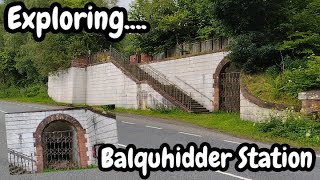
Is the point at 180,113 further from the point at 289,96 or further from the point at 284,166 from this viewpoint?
the point at 284,166

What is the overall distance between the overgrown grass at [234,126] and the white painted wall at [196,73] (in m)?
1.88

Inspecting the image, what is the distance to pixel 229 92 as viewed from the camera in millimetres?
21516

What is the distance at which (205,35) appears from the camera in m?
24.6

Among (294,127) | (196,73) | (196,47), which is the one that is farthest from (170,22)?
(294,127)

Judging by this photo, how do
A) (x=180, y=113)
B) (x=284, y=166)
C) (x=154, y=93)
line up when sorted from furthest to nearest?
(x=154, y=93) < (x=180, y=113) < (x=284, y=166)

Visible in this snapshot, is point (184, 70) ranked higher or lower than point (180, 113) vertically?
higher

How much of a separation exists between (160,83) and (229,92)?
5575 millimetres

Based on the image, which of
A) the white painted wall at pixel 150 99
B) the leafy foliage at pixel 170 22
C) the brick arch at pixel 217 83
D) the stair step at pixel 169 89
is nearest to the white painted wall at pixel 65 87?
the brick arch at pixel 217 83

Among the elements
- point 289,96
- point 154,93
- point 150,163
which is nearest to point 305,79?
point 289,96

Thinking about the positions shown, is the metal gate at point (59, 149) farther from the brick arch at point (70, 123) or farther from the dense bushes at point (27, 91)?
the dense bushes at point (27, 91)

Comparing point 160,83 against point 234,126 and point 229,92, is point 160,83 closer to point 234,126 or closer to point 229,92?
point 229,92

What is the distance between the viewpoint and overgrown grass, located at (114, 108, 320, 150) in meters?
12.6

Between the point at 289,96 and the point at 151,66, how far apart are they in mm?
13472

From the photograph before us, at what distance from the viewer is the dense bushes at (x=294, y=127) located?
12789 millimetres
